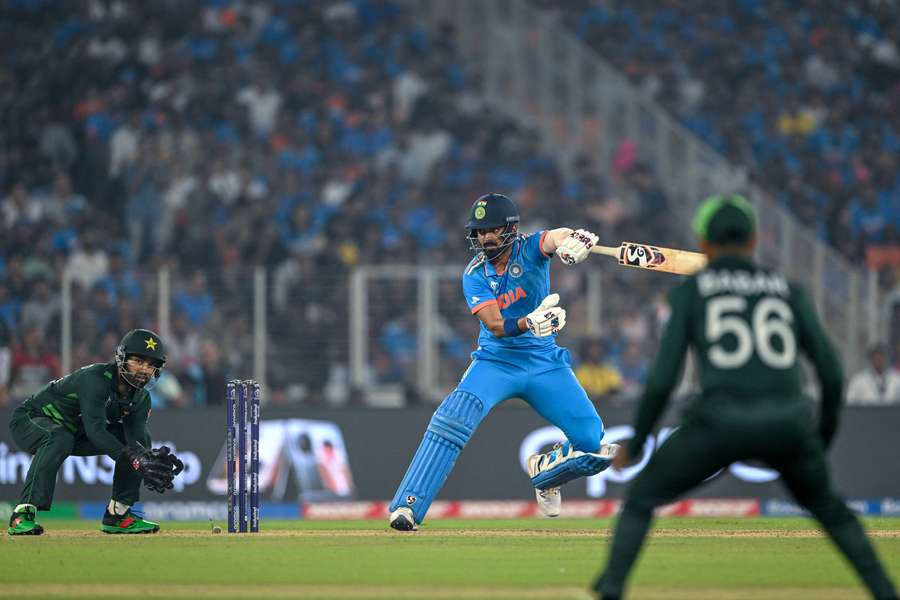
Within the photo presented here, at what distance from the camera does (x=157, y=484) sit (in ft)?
35.2

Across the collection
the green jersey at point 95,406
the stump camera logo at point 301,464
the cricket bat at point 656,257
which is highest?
the cricket bat at point 656,257

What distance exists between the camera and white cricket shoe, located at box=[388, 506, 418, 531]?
10.5m

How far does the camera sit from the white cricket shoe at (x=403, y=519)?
10484 millimetres

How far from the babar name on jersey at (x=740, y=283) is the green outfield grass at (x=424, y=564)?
1.74m

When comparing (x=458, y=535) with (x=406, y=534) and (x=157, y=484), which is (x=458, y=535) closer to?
(x=406, y=534)

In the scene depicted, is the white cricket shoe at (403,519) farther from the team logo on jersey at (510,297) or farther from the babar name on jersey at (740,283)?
the babar name on jersey at (740,283)

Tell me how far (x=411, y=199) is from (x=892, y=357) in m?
7.79

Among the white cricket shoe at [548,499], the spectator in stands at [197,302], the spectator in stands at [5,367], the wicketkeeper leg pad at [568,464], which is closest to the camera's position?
the wicketkeeper leg pad at [568,464]

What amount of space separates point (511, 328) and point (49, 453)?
362cm

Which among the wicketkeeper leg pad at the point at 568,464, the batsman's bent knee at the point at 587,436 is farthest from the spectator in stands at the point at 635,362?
the batsman's bent knee at the point at 587,436

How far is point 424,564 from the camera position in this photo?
8.96 metres

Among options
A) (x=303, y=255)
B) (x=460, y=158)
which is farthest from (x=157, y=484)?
(x=460, y=158)

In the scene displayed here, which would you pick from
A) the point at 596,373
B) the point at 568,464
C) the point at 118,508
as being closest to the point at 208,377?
the point at 596,373

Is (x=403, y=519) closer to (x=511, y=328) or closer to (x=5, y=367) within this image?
(x=511, y=328)
